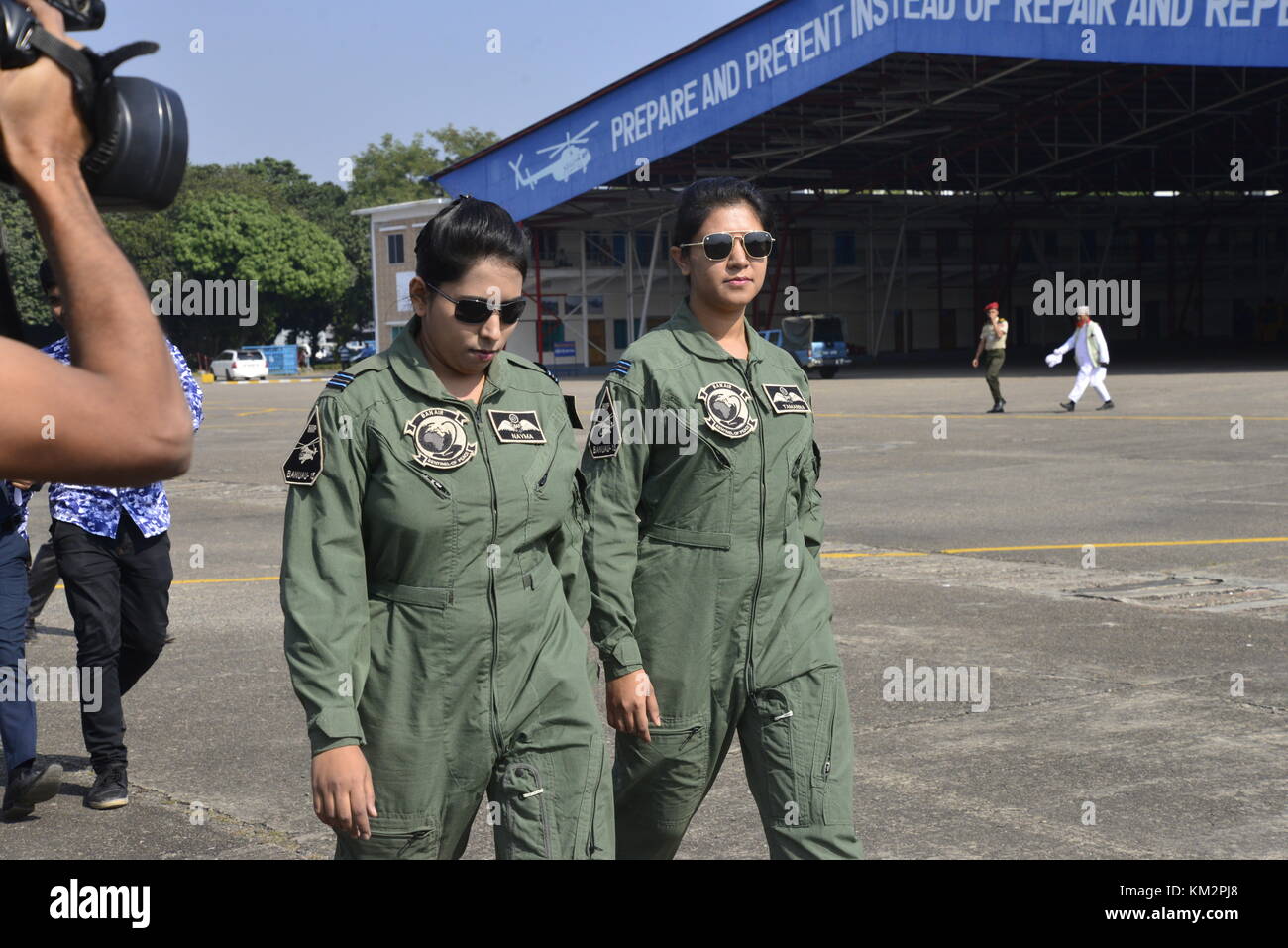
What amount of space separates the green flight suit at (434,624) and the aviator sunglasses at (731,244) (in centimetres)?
102

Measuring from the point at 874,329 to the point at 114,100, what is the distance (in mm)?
64081

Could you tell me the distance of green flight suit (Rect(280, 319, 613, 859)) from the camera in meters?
3.23

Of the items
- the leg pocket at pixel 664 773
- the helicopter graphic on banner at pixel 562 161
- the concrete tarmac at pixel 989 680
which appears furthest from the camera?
the helicopter graphic on banner at pixel 562 161

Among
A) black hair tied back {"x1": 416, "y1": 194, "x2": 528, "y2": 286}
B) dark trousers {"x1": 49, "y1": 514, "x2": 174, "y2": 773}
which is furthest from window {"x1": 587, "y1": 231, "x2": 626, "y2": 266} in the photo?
black hair tied back {"x1": 416, "y1": 194, "x2": 528, "y2": 286}

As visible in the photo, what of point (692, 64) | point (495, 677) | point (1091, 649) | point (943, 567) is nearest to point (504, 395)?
point (495, 677)

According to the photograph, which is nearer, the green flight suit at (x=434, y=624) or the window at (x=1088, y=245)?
the green flight suit at (x=434, y=624)

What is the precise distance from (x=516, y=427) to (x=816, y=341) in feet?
151

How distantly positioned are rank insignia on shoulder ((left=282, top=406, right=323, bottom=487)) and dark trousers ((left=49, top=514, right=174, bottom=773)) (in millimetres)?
2902

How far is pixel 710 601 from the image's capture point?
12.8 feet

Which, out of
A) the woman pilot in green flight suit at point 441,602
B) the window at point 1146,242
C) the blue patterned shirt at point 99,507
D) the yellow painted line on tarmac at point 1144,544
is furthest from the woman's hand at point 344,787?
the window at point 1146,242

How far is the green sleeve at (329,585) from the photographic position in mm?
3135

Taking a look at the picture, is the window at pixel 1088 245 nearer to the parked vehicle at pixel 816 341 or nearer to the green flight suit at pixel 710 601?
the parked vehicle at pixel 816 341

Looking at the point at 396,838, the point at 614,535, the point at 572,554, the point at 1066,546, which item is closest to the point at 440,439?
the point at 572,554

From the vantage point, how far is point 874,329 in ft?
212
